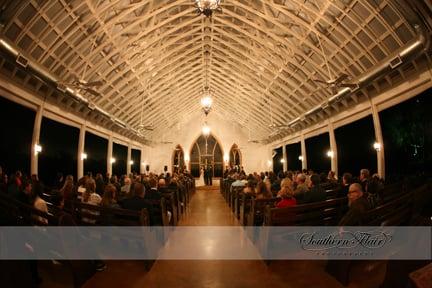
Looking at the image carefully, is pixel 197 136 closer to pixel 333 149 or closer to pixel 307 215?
pixel 333 149

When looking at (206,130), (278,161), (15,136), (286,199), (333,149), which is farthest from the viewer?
(278,161)

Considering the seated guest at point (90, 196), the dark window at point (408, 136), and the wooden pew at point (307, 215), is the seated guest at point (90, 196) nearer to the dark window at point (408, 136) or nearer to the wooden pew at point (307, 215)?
the wooden pew at point (307, 215)

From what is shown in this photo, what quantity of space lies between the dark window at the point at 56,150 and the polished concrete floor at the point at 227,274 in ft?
30.0

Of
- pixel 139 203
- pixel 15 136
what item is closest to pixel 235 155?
pixel 15 136

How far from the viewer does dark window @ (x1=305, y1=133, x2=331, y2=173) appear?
52.1 feet

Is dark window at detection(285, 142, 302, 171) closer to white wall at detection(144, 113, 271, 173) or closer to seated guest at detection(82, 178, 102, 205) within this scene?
white wall at detection(144, 113, 271, 173)

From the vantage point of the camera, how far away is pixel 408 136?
9.34 metres

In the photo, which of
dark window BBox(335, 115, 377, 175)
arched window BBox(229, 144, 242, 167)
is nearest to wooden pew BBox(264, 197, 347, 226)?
dark window BBox(335, 115, 377, 175)

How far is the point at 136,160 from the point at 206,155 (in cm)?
703

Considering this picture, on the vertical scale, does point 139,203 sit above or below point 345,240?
above

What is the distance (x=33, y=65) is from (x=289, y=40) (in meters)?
9.30

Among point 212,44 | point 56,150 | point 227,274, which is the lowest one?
point 227,274

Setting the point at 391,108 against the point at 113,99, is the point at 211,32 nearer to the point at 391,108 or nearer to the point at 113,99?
the point at 113,99

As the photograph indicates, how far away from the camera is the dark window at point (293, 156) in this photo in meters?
21.4
